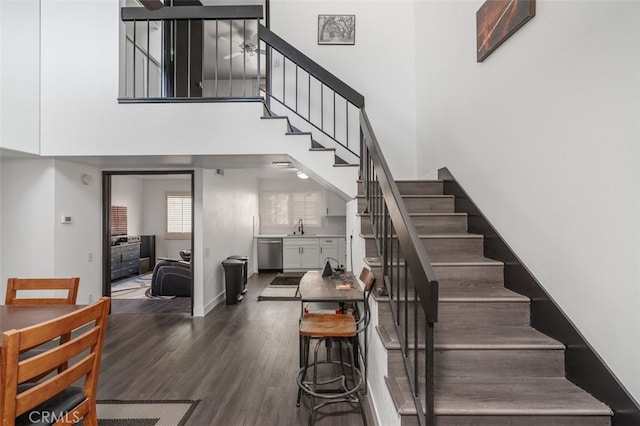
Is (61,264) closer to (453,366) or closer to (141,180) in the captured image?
(453,366)

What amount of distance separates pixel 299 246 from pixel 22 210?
Answer: 5286 mm

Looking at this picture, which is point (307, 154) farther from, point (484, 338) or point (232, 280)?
point (232, 280)

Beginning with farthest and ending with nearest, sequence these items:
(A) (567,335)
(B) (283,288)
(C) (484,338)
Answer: (B) (283,288) < (C) (484,338) < (A) (567,335)

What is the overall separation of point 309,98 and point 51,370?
3.30 meters

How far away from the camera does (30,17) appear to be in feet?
10.5

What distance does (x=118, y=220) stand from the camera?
7535 millimetres

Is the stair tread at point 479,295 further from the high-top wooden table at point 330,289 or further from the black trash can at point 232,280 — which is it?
the black trash can at point 232,280

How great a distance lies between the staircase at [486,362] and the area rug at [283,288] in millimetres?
3067

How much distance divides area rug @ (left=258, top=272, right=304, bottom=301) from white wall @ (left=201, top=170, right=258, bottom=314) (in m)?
0.87

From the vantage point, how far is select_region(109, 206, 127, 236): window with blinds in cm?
736

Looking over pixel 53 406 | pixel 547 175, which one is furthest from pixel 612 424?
pixel 53 406

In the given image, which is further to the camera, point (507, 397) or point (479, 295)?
point (479, 295)

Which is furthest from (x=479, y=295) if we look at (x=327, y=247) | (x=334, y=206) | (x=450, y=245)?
(x=334, y=206)

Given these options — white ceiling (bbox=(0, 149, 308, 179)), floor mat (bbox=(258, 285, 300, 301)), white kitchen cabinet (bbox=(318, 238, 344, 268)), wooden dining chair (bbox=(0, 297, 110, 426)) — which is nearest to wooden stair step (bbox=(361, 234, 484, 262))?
white ceiling (bbox=(0, 149, 308, 179))
